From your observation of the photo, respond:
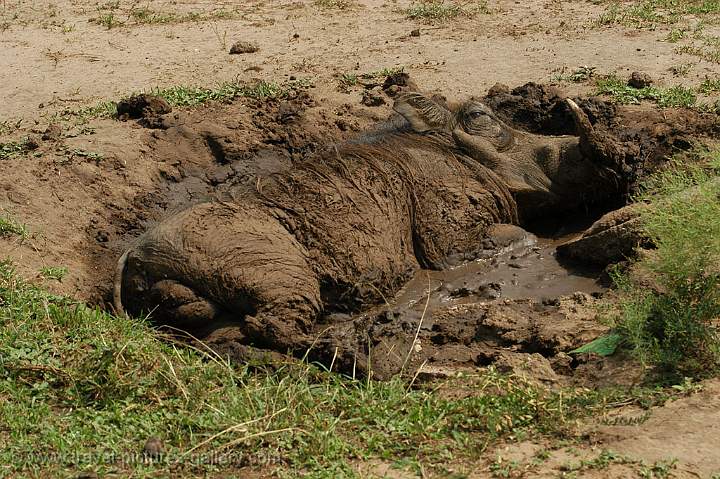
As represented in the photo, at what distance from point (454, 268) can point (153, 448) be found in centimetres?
360

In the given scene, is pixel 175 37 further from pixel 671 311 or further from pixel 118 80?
pixel 671 311

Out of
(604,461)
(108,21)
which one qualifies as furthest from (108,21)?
(604,461)

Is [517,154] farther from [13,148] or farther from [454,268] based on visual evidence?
[13,148]

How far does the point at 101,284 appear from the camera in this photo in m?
6.56

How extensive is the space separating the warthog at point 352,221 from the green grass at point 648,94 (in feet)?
4.14

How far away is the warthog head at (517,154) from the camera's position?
7832 millimetres

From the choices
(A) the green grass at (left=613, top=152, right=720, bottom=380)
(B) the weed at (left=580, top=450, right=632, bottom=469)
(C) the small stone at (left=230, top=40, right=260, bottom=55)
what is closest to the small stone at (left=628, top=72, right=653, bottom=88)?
(A) the green grass at (left=613, top=152, right=720, bottom=380)

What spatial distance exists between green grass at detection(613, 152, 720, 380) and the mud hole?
0.97 ft

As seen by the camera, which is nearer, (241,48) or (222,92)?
(222,92)

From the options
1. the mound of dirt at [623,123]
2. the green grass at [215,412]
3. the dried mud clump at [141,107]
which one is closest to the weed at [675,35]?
the mound of dirt at [623,123]

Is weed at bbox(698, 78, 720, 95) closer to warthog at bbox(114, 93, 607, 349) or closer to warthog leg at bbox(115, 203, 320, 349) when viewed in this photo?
warthog at bbox(114, 93, 607, 349)

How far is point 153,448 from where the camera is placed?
14.3 ft

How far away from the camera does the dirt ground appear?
559 cm

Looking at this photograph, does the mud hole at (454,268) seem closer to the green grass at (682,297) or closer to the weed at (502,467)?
the green grass at (682,297)
